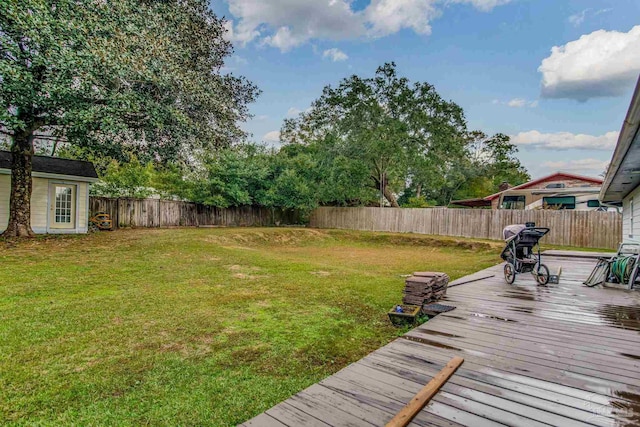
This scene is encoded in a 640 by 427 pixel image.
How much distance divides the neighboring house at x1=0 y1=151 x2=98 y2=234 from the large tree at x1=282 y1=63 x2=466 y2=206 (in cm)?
1195

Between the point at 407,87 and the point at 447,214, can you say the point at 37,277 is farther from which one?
the point at 407,87

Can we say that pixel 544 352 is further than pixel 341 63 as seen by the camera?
No

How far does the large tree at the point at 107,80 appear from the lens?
24.2 feet

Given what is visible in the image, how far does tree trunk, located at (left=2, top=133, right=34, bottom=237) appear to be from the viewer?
9.57 meters

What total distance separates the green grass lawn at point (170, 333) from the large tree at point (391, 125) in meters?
11.6

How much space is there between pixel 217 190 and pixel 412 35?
39.6 feet

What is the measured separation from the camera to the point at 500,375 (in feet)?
7.68

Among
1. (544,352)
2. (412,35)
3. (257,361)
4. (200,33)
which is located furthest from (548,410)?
(412,35)

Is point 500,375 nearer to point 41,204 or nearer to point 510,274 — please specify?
point 510,274

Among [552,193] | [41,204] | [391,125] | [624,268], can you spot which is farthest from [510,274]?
[552,193]

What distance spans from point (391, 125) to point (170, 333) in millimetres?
16907

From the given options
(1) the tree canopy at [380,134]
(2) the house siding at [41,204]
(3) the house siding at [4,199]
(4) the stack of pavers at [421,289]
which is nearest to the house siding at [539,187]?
(1) the tree canopy at [380,134]

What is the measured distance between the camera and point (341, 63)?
17.2 metres

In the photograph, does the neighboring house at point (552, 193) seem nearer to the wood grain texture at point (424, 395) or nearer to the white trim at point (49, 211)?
the wood grain texture at point (424, 395)
